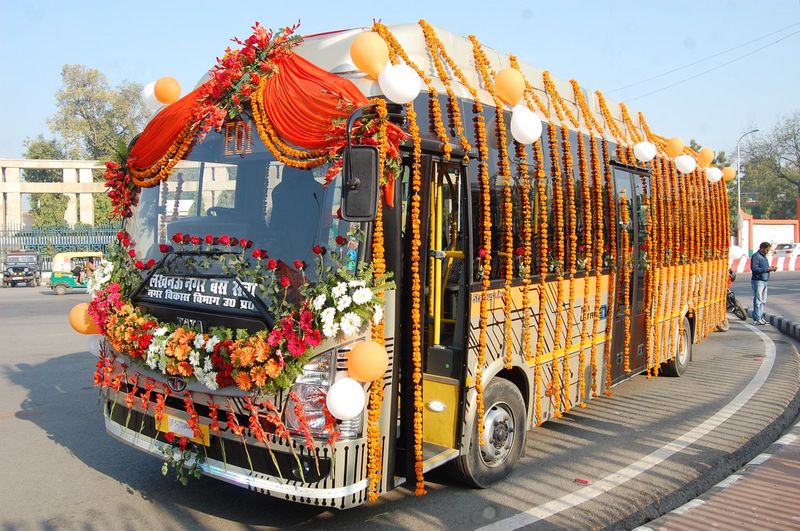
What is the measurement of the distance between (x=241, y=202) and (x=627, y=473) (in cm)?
377

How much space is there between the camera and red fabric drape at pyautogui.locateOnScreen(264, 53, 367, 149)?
13.8ft

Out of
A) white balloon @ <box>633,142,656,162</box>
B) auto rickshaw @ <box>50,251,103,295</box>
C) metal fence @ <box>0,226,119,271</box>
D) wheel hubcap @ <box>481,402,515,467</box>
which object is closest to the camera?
wheel hubcap @ <box>481,402,515,467</box>

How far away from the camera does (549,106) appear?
6504 millimetres

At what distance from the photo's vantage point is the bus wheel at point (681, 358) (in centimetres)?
947

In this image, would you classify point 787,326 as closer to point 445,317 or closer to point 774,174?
point 445,317

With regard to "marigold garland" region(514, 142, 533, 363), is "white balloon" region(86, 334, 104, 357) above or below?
below

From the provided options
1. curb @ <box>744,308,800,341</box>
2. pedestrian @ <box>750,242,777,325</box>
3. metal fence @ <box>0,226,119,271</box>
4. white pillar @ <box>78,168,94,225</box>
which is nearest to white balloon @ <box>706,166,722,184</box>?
curb @ <box>744,308,800,341</box>

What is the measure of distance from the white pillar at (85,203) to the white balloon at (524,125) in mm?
46334

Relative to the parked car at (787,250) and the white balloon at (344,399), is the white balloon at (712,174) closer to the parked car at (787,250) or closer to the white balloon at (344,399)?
the white balloon at (344,399)

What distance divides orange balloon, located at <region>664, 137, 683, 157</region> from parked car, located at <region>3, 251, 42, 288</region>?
28776mm

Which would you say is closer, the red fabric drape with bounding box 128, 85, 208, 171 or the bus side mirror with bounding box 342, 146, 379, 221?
the bus side mirror with bounding box 342, 146, 379, 221

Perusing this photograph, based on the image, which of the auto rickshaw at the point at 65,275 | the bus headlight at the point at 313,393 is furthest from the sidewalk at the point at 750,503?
the auto rickshaw at the point at 65,275

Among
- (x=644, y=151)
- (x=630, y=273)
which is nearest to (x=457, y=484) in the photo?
(x=630, y=273)

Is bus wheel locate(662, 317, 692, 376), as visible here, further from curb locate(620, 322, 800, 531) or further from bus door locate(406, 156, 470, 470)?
bus door locate(406, 156, 470, 470)
